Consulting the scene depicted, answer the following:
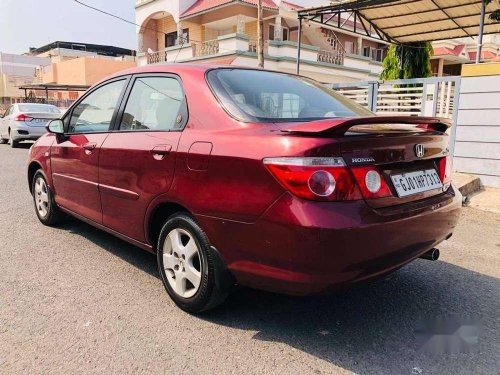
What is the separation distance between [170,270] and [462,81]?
607cm

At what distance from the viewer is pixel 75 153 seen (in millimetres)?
4090

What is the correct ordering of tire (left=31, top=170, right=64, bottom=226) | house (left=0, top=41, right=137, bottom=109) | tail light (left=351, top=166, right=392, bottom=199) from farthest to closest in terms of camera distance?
house (left=0, top=41, right=137, bottom=109) < tire (left=31, top=170, right=64, bottom=226) < tail light (left=351, top=166, right=392, bottom=199)

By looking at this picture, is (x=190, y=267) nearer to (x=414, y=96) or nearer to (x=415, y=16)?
(x=414, y=96)

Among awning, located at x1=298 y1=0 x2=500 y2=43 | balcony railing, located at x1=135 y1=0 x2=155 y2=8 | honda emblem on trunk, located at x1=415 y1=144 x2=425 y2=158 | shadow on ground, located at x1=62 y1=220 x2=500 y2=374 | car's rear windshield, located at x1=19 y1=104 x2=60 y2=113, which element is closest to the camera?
shadow on ground, located at x1=62 y1=220 x2=500 y2=374

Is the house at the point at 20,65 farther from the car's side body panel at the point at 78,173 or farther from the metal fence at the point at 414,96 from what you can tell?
the car's side body panel at the point at 78,173

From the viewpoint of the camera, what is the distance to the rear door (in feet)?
10.0

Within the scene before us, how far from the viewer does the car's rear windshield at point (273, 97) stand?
111 inches

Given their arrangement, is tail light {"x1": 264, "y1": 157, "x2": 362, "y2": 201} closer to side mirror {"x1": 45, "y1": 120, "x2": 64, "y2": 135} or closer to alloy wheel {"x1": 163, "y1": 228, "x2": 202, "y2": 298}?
alloy wheel {"x1": 163, "y1": 228, "x2": 202, "y2": 298}

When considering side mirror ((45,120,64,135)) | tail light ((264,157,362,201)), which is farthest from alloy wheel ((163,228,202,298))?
side mirror ((45,120,64,135))

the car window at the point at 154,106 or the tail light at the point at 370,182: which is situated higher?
the car window at the point at 154,106

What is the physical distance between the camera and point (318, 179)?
227 cm

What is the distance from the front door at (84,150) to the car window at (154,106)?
221mm

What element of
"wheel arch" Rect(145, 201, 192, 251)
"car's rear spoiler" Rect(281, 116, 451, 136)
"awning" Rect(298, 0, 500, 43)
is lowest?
"wheel arch" Rect(145, 201, 192, 251)

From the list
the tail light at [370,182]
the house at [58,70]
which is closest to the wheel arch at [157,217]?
the tail light at [370,182]
